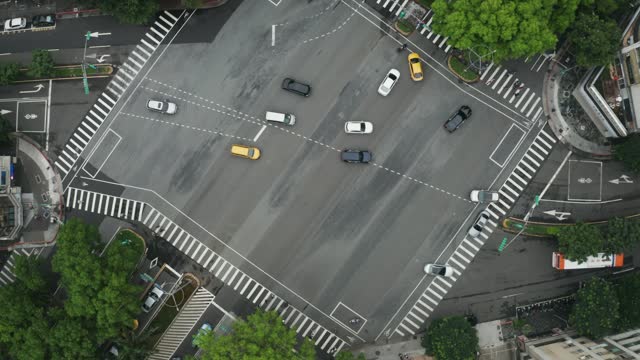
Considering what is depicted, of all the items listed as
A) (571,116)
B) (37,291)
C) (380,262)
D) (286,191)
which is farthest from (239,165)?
(571,116)

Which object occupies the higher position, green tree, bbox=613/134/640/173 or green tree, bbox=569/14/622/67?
green tree, bbox=569/14/622/67

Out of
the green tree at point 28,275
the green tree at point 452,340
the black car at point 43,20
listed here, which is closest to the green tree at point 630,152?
the green tree at point 452,340

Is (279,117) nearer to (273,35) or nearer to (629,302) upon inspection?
(273,35)

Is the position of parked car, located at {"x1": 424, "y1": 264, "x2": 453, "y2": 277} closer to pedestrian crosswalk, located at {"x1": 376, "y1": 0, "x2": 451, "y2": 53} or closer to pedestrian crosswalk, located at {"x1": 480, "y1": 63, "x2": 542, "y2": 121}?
pedestrian crosswalk, located at {"x1": 480, "y1": 63, "x2": 542, "y2": 121}

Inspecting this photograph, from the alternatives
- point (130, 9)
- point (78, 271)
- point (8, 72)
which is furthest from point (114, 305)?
point (130, 9)

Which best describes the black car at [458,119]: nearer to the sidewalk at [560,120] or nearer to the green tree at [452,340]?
the sidewalk at [560,120]

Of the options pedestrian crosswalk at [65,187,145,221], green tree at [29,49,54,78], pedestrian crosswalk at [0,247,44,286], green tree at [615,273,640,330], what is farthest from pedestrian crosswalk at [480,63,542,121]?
pedestrian crosswalk at [0,247,44,286]
